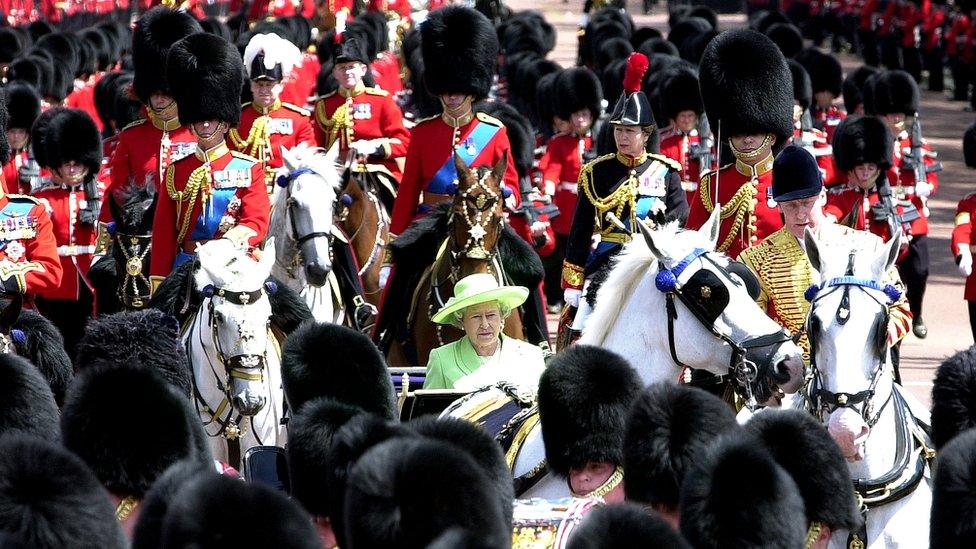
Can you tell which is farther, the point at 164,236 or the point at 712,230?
the point at 164,236

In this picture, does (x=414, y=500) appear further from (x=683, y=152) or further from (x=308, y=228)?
(x=683, y=152)

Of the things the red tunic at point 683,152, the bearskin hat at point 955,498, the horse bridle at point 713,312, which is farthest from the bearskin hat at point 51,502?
the red tunic at point 683,152

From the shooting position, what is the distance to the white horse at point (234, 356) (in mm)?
6477

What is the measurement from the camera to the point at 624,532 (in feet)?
11.7

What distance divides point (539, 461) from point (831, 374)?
76 cm

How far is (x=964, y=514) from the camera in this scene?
402cm

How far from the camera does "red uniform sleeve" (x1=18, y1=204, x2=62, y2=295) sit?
25.2 ft

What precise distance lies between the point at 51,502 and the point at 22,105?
918cm

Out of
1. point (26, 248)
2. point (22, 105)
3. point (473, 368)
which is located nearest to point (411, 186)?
point (26, 248)

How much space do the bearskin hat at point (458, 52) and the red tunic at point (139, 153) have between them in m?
1.24

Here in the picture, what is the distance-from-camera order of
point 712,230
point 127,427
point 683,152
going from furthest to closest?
1. point 683,152
2. point 712,230
3. point 127,427

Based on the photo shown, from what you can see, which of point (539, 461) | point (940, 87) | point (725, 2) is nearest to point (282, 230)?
point (539, 461)

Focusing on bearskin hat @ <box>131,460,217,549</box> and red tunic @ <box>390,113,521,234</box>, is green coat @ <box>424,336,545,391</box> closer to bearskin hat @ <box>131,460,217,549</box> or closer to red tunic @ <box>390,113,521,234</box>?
red tunic @ <box>390,113,521,234</box>

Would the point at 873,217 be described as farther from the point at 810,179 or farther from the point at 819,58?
the point at 819,58
